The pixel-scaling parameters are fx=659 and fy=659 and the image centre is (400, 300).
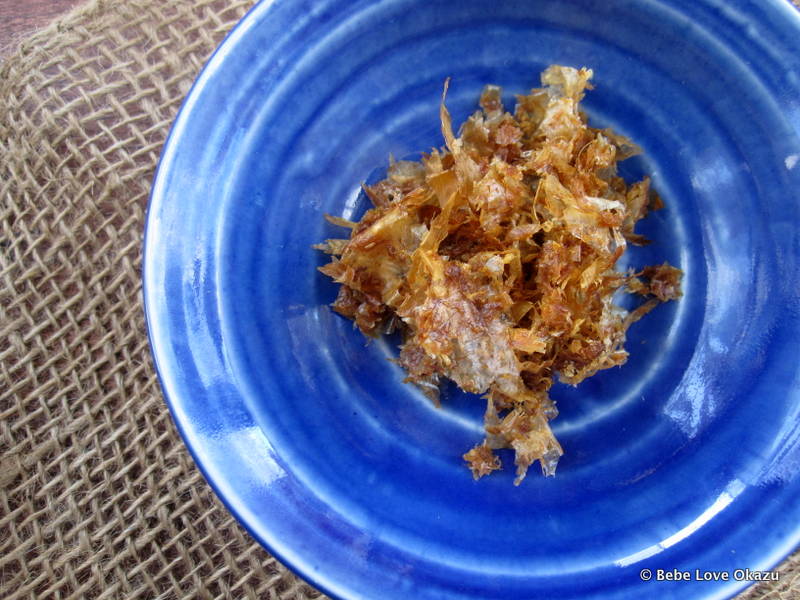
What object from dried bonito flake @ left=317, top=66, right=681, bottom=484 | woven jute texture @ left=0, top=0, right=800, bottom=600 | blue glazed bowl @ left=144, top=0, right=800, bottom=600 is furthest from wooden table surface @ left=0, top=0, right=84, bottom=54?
dried bonito flake @ left=317, top=66, right=681, bottom=484

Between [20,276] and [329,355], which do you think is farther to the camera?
[20,276]

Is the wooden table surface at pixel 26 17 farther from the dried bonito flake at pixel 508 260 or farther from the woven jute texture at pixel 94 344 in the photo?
the dried bonito flake at pixel 508 260

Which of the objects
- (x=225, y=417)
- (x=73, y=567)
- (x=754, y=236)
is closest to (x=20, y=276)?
(x=73, y=567)

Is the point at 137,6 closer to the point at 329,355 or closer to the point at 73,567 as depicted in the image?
the point at 329,355

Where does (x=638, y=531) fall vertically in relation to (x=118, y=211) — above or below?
below

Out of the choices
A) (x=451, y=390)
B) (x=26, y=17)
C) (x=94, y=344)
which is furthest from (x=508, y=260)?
(x=26, y=17)

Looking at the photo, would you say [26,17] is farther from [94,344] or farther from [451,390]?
[451,390]
